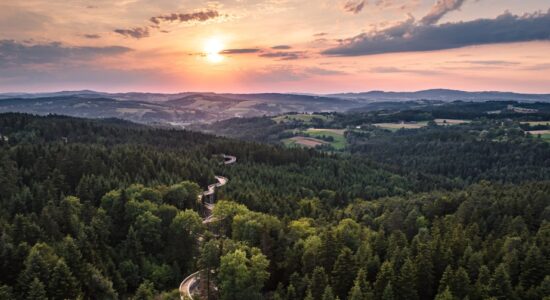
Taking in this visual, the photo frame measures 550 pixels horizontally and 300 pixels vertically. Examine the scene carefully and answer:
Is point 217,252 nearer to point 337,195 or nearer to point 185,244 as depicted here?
point 185,244

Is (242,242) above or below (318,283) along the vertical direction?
above

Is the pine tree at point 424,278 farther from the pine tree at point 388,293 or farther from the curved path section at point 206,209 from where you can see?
the curved path section at point 206,209

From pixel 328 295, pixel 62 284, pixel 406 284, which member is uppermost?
pixel 406 284

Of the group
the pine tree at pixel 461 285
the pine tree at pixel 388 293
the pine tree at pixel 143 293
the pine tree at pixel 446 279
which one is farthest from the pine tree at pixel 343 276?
the pine tree at pixel 143 293

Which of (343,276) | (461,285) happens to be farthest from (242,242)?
(461,285)

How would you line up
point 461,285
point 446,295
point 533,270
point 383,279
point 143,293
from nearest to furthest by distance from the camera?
1. point 446,295
2. point 461,285
3. point 533,270
4. point 383,279
5. point 143,293

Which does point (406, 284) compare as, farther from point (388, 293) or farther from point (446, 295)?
point (446, 295)

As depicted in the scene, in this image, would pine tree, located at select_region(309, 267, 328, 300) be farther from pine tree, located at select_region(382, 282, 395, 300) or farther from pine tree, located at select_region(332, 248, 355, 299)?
pine tree, located at select_region(382, 282, 395, 300)

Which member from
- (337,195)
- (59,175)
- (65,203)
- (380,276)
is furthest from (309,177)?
(380,276)

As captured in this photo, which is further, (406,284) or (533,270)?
(533,270)
